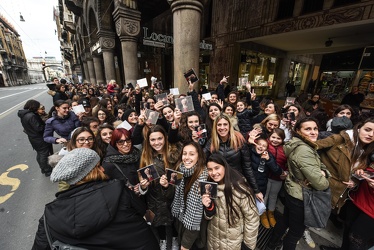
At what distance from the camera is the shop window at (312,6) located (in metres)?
6.45

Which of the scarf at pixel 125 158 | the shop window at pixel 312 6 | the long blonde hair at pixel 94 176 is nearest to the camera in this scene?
the long blonde hair at pixel 94 176

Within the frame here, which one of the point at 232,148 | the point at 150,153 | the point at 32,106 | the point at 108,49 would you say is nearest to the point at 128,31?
the point at 108,49

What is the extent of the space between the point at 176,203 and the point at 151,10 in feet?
40.5

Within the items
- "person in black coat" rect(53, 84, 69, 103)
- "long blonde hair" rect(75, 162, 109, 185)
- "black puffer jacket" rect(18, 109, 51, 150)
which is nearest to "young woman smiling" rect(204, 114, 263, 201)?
"long blonde hair" rect(75, 162, 109, 185)

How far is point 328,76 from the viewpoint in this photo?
7680 millimetres

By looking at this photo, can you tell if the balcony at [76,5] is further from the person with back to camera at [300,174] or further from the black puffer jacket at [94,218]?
the person with back to camera at [300,174]

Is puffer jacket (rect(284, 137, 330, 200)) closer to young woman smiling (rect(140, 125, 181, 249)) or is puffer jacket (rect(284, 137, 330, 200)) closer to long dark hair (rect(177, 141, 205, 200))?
long dark hair (rect(177, 141, 205, 200))

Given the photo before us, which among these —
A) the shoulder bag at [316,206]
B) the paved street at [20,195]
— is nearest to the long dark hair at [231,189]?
the shoulder bag at [316,206]

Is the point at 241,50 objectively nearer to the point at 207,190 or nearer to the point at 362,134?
the point at 362,134

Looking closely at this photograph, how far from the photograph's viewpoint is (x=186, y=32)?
4473 mm

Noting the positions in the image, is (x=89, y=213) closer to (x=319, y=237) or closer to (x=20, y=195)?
(x=319, y=237)

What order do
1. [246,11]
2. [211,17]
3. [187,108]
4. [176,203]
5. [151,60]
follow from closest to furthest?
[176,203], [187,108], [246,11], [211,17], [151,60]

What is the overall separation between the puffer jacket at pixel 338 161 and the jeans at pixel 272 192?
701 mm

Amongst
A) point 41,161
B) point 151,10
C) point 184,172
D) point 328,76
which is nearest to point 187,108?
point 184,172
